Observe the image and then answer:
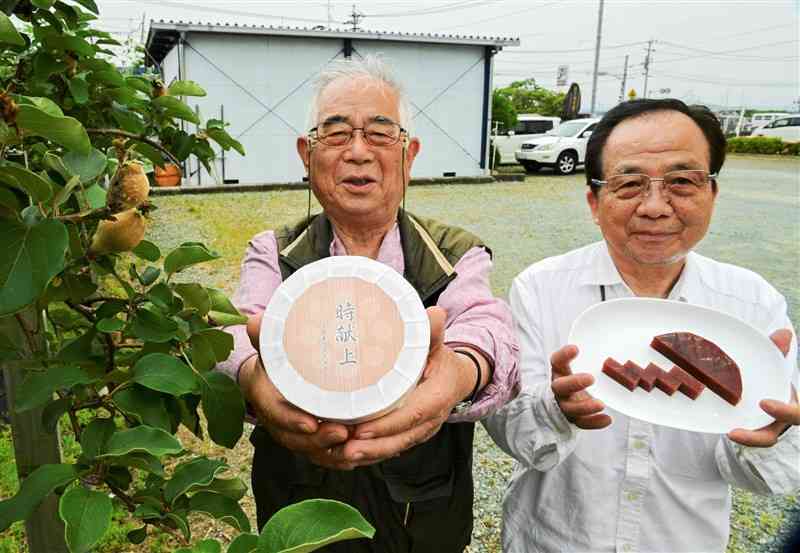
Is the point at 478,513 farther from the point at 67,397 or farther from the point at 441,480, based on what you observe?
the point at 67,397

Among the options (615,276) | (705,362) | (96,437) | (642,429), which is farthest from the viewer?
(615,276)

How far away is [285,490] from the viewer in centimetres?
148

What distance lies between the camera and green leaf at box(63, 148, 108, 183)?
2.64 ft

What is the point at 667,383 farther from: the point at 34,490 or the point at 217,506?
the point at 34,490

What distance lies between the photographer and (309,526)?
0.57 metres

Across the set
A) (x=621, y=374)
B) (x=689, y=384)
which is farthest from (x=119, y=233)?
(x=689, y=384)

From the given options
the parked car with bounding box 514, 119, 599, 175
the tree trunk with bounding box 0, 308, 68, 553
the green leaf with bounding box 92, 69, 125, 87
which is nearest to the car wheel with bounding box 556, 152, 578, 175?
the parked car with bounding box 514, 119, 599, 175

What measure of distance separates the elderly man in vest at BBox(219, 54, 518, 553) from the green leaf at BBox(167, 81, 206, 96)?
27 cm

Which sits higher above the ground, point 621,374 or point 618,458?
point 621,374

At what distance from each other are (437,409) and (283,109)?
45.4ft

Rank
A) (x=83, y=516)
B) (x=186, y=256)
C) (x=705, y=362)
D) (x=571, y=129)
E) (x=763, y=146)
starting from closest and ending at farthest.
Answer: (x=83, y=516) < (x=186, y=256) < (x=705, y=362) < (x=571, y=129) < (x=763, y=146)

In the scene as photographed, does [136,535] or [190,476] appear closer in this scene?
[190,476]

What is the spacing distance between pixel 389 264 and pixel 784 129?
28965 millimetres

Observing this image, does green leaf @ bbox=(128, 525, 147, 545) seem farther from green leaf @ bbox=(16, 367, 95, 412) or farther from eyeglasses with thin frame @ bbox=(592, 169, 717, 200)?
eyeglasses with thin frame @ bbox=(592, 169, 717, 200)
